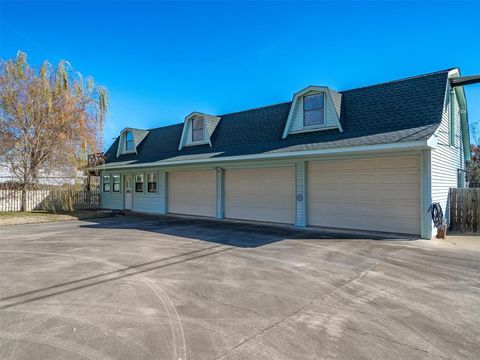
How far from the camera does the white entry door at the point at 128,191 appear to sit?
18.0 metres

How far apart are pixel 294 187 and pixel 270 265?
19.1 feet

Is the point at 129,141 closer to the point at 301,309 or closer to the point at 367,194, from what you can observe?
the point at 367,194

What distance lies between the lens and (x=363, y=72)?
15336 millimetres

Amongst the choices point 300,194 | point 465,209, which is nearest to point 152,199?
point 300,194

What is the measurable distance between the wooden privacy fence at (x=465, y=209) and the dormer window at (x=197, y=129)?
10.9 meters

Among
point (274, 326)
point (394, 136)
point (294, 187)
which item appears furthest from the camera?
point (294, 187)

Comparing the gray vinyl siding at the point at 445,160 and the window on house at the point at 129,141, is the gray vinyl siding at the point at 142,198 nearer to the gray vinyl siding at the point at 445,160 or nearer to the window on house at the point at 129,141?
the window on house at the point at 129,141

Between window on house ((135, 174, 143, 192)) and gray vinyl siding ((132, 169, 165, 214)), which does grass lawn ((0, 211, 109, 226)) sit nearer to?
gray vinyl siding ((132, 169, 165, 214))

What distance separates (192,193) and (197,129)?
329 centimetres

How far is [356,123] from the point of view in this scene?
32.8 ft

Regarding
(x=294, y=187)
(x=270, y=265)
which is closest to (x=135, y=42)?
(x=294, y=187)

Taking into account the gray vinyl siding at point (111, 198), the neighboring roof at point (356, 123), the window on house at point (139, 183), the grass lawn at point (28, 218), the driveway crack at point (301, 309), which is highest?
the neighboring roof at point (356, 123)

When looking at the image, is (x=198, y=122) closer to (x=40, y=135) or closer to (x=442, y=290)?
(x=40, y=135)

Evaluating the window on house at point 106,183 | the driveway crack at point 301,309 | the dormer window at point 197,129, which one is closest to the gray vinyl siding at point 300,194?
the driveway crack at point 301,309
